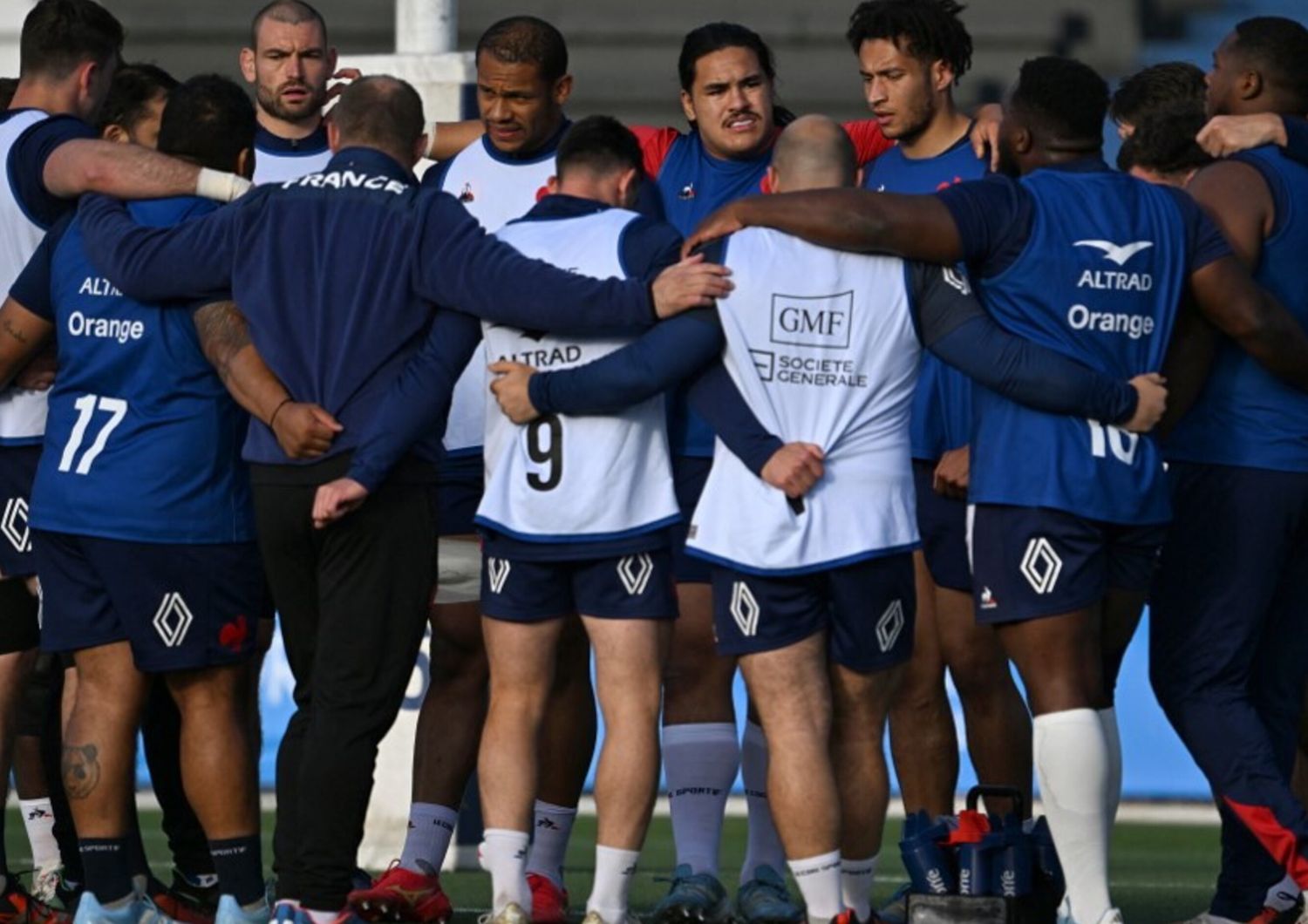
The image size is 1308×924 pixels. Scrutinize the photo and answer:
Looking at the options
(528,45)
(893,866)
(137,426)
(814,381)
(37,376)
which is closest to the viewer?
(814,381)

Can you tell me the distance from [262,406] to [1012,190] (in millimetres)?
1794

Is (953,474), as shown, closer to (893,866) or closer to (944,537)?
(944,537)

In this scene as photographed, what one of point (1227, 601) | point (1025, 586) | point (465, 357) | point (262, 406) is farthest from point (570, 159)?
point (1227, 601)

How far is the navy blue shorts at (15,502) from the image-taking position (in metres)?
6.77

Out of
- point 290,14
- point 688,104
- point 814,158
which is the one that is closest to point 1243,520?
point 814,158

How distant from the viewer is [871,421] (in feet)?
20.1

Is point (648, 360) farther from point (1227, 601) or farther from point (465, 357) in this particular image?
point (1227, 601)

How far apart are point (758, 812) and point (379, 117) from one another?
6.83 ft

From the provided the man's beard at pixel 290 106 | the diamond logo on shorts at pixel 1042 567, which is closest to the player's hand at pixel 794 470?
the diamond logo on shorts at pixel 1042 567

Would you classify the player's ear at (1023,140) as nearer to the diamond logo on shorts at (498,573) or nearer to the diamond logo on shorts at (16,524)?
the diamond logo on shorts at (498,573)

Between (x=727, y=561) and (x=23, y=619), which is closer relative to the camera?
(x=727, y=561)

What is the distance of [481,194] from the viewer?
7.21m

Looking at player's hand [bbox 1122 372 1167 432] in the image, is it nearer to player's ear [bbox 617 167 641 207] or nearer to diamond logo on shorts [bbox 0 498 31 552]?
player's ear [bbox 617 167 641 207]

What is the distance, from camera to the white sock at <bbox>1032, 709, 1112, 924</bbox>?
5.99m
